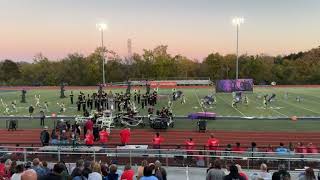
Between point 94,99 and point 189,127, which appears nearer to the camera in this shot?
point 189,127

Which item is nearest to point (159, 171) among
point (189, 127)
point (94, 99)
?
point (189, 127)

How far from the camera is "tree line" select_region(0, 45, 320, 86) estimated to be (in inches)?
3711

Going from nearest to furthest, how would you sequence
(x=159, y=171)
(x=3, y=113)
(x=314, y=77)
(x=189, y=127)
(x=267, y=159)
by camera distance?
(x=159, y=171) → (x=267, y=159) → (x=189, y=127) → (x=3, y=113) → (x=314, y=77)

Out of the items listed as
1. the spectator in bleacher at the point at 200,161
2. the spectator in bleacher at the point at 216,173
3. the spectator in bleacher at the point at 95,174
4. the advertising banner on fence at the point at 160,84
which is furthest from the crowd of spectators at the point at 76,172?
the advertising banner on fence at the point at 160,84

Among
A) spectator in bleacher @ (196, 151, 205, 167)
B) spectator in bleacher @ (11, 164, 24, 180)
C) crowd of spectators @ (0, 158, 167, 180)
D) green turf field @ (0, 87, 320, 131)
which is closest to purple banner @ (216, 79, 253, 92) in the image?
green turf field @ (0, 87, 320, 131)

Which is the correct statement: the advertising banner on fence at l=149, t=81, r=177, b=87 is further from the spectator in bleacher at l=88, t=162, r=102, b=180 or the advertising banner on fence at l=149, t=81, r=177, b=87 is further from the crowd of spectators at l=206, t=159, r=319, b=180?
the spectator in bleacher at l=88, t=162, r=102, b=180

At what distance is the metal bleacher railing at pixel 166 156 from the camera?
53.6ft

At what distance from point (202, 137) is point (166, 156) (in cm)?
900

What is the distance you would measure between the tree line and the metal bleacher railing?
74009mm

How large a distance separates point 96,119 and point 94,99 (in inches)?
439

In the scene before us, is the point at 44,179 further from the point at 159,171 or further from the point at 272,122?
the point at 272,122

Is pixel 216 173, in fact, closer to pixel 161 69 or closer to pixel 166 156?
pixel 166 156

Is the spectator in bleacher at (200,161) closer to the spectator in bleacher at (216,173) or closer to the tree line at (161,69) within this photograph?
the spectator in bleacher at (216,173)

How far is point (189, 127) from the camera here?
96.2ft
